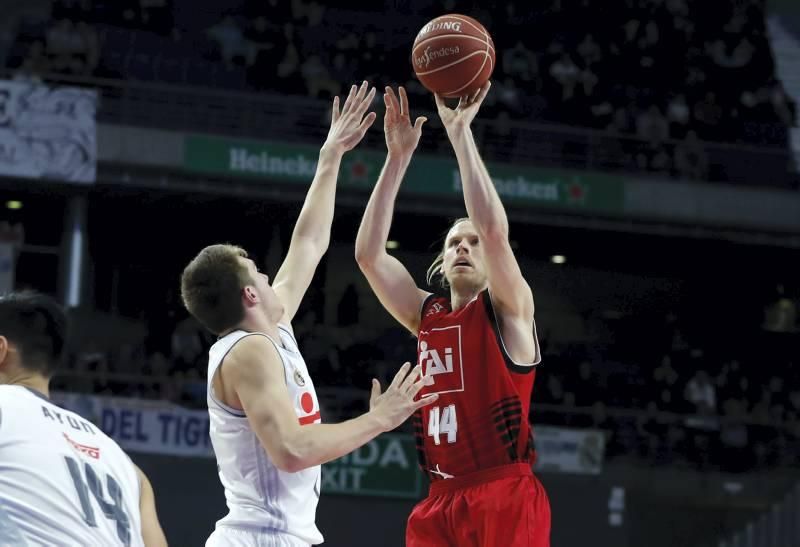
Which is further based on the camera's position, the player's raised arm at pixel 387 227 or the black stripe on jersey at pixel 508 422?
the player's raised arm at pixel 387 227

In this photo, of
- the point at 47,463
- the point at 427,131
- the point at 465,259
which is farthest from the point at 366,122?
the point at 427,131

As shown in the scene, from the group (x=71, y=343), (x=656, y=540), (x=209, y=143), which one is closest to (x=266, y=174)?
(x=209, y=143)

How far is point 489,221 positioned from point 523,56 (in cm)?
1625

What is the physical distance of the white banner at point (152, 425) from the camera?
16.0 m

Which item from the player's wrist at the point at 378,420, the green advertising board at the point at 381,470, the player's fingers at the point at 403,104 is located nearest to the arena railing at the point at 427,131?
the green advertising board at the point at 381,470

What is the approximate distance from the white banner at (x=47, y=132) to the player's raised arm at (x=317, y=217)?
38.7ft

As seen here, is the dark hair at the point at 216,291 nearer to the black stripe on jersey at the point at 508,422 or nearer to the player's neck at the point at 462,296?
the black stripe on jersey at the point at 508,422

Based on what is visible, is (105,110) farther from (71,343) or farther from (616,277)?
(616,277)

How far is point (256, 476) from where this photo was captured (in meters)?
4.61

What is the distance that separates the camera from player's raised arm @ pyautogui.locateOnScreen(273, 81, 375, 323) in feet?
18.2

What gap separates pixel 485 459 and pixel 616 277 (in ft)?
61.4

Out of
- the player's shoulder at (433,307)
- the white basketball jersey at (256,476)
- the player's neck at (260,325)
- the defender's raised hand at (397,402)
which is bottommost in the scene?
the white basketball jersey at (256,476)

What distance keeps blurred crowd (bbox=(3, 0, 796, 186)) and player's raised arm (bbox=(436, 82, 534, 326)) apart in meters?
13.6

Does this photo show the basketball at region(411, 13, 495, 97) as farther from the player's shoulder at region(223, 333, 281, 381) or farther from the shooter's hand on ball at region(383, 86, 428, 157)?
the player's shoulder at region(223, 333, 281, 381)
